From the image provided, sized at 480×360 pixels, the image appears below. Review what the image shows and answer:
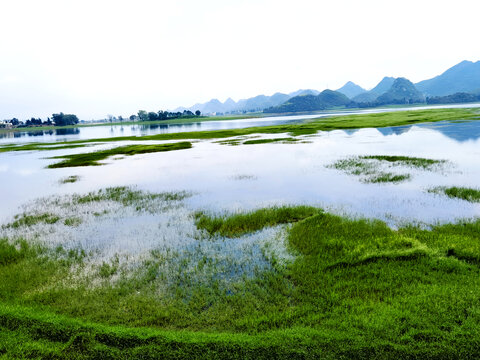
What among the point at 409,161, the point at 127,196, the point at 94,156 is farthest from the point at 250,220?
the point at 94,156

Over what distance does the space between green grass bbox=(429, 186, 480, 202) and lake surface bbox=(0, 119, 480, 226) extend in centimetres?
105

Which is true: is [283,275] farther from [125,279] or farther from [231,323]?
[125,279]

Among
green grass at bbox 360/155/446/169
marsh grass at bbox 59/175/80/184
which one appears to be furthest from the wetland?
marsh grass at bbox 59/175/80/184

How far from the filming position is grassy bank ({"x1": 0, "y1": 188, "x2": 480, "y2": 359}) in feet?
28.2

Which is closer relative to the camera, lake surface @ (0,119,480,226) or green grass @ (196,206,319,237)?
green grass @ (196,206,319,237)

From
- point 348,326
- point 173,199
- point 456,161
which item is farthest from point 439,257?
point 456,161

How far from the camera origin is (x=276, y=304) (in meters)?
10.9

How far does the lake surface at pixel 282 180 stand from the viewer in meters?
21.5

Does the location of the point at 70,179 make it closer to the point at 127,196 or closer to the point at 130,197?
the point at 127,196

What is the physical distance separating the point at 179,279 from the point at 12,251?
11412 mm

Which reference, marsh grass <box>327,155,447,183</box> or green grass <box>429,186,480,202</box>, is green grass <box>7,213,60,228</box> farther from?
green grass <box>429,186,480,202</box>

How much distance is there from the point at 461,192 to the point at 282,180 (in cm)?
1605

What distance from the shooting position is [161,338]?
29.8 ft

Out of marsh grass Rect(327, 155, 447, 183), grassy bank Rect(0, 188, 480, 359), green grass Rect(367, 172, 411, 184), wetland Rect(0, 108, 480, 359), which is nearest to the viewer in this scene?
grassy bank Rect(0, 188, 480, 359)
